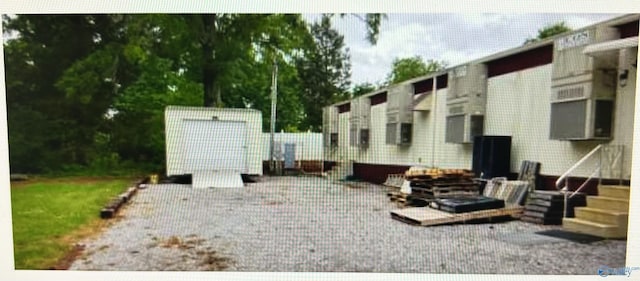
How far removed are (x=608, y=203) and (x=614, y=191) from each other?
0.23 feet

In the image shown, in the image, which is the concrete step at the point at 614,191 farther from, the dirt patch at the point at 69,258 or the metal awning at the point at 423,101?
the dirt patch at the point at 69,258

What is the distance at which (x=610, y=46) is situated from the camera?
1.67 m

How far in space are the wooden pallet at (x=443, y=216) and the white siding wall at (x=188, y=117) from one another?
926 mm

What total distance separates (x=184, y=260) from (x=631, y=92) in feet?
8.02

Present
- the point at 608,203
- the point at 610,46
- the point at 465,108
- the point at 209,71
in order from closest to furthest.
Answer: the point at 610,46
the point at 608,203
the point at 209,71
the point at 465,108

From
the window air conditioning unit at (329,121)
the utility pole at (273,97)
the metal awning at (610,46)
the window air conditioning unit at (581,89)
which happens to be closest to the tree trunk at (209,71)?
the utility pole at (273,97)

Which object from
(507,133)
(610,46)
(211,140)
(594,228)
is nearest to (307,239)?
(211,140)

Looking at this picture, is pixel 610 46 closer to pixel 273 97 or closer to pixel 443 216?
pixel 443 216

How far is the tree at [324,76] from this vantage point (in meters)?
1.80

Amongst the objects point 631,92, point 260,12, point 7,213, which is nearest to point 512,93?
point 631,92

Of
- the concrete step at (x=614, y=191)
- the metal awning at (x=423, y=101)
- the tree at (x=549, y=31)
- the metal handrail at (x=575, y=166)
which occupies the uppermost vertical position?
the tree at (x=549, y=31)

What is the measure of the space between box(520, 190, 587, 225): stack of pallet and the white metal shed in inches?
63.6

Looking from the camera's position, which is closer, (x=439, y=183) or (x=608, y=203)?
(x=608, y=203)

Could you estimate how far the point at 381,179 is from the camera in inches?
80.2
